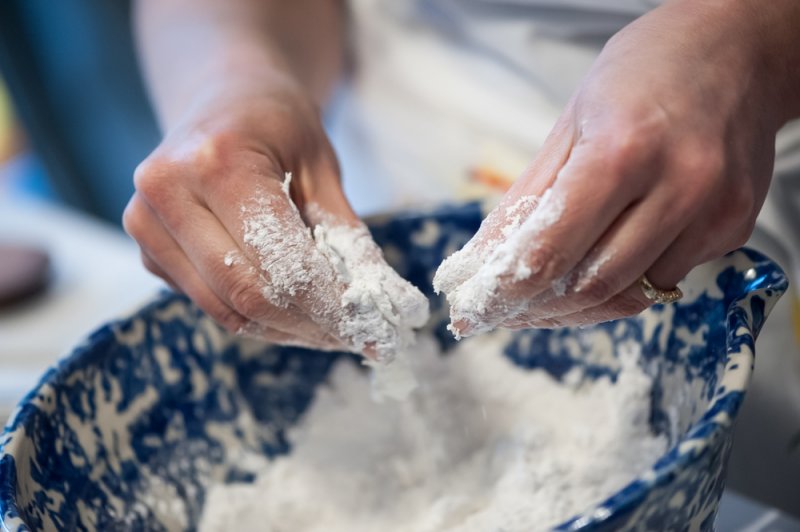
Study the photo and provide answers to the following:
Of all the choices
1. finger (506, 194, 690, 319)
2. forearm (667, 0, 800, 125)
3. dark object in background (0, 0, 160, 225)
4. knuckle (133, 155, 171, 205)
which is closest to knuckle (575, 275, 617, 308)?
finger (506, 194, 690, 319)

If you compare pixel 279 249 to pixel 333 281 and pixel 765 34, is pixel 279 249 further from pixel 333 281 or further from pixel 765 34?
pixel 765 34

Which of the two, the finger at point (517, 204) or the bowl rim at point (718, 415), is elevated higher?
the finger at point (517, 204)

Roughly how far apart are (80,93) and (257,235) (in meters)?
1.35

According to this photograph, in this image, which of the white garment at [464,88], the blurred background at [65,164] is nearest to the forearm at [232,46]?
the white garment at [464,88]

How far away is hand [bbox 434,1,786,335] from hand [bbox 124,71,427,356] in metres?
0.07

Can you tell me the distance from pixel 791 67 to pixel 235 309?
288 millimetres

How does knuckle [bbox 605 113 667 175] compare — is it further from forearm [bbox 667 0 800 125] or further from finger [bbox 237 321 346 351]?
finger [bbox 237 321 346 351]

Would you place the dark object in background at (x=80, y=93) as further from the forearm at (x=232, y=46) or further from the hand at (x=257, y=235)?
the hand at (x=257, y=235)

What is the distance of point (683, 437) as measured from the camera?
0.36 meters

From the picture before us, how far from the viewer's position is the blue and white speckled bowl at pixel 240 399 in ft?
1.06

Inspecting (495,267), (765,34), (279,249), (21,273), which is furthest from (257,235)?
(21,273)

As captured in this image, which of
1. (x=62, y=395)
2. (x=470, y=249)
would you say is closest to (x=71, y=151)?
(x=62, y=395)

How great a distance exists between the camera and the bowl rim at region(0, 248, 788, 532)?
292mm

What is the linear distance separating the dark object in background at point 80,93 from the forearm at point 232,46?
0.84m
